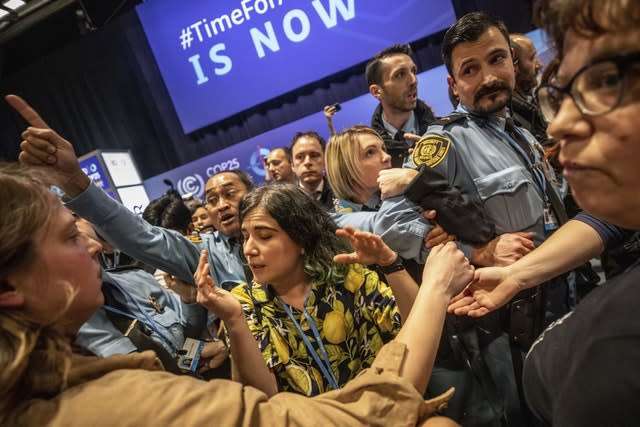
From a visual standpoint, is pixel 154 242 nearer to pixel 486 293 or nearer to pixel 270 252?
pixel 270 252

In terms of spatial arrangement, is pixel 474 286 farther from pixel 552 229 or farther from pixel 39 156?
pixel 39 156

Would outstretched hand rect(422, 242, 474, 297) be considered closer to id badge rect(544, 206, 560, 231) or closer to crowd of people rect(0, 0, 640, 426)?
crowd of people rect(0, 0, 640, 426)

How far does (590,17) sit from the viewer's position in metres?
0.61

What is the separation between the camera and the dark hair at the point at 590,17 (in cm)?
57

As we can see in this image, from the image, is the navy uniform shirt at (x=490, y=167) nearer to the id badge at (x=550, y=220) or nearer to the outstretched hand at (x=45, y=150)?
the id badge at (x=550, y=220)

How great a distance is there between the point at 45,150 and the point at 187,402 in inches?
51.2

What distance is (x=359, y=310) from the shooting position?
162cm

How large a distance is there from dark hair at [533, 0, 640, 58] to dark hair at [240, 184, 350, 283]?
3.85ft

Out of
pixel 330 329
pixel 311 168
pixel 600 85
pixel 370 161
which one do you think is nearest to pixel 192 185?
pixel 311 168

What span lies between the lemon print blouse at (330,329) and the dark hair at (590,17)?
1.12 metres

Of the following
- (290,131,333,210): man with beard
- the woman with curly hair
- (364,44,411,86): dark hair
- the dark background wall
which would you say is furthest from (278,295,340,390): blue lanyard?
the dark background wall

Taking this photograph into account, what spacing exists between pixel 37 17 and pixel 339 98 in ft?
18.4

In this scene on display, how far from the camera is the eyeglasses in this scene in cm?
58

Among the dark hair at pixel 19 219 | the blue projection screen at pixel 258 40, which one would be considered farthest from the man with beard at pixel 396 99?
the blue projection screen at pixel 258 40
